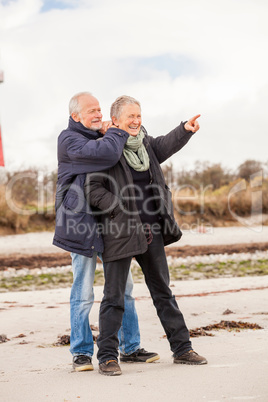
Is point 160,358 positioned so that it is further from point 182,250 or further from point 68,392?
point 182,250

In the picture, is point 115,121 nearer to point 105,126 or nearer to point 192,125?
point 105,126

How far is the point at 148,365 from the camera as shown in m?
4.34

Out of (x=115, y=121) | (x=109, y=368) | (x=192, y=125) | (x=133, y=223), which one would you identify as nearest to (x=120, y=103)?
(x=115, y=121)

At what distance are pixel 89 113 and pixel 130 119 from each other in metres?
0.30

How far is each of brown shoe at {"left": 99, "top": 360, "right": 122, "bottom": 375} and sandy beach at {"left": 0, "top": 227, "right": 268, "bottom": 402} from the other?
59 mm

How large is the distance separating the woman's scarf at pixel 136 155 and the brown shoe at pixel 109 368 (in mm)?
1295

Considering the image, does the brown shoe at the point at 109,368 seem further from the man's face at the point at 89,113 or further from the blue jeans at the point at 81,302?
the man's face at the point at 89,113

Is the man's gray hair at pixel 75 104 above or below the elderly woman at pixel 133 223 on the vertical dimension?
above

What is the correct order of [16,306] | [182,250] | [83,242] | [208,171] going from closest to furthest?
1. [83,242]
2. [16,306]
3. [182,250]
4. [208,171]

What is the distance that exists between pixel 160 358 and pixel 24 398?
1415 millimetres

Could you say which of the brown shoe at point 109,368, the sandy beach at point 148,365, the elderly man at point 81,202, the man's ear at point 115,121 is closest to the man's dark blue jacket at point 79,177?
the elderly man at point 81,202

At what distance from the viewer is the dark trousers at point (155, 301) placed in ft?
13.8

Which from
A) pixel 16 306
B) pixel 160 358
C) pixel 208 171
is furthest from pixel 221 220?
pixel 160 358

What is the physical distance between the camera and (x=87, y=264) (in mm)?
4293
